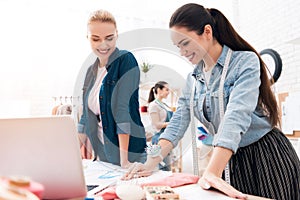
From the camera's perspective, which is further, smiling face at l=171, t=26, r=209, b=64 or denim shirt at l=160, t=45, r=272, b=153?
smiling face at l=171, t=26, r=209, b=64

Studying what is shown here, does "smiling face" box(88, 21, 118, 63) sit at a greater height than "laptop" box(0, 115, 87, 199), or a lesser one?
greater

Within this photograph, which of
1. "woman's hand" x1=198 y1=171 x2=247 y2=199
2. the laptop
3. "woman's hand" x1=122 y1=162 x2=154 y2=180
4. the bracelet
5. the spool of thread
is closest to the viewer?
the spool of thread

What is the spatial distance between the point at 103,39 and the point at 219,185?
0.63m

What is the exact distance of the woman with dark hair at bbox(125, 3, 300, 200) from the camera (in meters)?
1.04

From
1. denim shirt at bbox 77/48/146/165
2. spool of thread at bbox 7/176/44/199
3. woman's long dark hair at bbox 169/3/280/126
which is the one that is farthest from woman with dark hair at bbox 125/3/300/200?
spool of thread at bbox 7/176/44/199

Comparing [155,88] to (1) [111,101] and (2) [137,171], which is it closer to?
(1) [111,101]

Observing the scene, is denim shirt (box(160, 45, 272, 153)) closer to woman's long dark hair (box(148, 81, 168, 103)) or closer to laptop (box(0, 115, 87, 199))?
woman's long dark hair (box(148, 81, 168, 103))

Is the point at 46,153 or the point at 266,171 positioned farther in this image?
the point at 266,171

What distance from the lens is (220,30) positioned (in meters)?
1.13

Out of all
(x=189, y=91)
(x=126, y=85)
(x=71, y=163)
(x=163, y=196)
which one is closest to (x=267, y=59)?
(x=189, y=91)

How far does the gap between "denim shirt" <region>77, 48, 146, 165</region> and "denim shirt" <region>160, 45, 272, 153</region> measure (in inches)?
4.5

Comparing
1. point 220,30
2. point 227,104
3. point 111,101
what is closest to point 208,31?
point 220,30

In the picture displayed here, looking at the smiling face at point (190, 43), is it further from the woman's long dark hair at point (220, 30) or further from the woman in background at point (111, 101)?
the woman in background at point (111, 101)

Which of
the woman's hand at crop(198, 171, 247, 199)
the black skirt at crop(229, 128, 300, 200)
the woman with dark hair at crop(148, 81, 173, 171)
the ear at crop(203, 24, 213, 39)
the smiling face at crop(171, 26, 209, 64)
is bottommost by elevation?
the black skirt at crop(229, 128, 300, 200)
